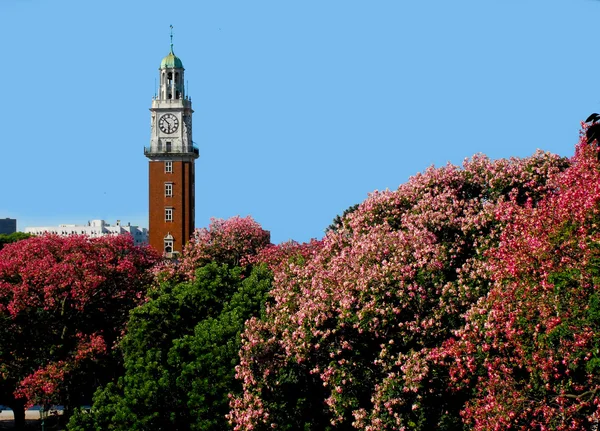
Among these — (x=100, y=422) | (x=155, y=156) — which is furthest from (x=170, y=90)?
(x=100, y=422)

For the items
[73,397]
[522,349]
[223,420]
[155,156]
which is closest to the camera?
[522,349]

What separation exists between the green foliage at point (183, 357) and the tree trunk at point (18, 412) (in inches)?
520

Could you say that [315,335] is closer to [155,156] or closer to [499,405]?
[499,405]

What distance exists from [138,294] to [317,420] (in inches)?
556

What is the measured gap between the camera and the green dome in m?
111

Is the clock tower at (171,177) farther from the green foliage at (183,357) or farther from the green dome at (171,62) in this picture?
the green foliage at (183,357)

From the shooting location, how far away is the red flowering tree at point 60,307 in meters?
41.7

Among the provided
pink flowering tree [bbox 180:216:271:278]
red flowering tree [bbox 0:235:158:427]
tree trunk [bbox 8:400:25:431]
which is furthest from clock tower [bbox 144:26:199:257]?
red flowering tree [bbox 0:235:158:427]

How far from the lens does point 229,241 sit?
53469 mm

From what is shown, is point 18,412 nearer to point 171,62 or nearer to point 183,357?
point 183,357

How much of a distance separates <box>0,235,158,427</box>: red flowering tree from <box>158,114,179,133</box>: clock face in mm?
65863

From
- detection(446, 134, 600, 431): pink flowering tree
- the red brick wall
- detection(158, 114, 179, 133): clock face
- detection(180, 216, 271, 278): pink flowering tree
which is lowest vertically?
detection(446, 134, 600, 431): pink flowering tree

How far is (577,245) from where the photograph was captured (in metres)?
22.3

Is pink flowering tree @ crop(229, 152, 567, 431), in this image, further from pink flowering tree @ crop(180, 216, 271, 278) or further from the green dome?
the green dome
